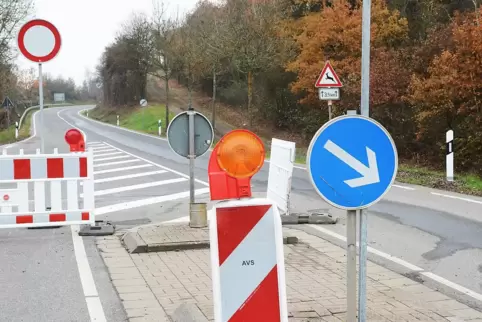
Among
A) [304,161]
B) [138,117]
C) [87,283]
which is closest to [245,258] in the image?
[87,283]

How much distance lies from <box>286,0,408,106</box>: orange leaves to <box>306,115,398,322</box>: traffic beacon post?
2265 cm

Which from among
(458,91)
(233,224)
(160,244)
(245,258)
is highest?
(458,91)

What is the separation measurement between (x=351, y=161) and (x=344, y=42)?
2619 cm

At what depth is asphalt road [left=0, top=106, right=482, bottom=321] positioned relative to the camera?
269 inches

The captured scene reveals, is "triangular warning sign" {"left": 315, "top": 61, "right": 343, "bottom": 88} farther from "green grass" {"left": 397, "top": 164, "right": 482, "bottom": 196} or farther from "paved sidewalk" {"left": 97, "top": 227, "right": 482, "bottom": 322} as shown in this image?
"paved sidewalk" {"left": 97, "top": 227, "right": 482, "bottom": 322}

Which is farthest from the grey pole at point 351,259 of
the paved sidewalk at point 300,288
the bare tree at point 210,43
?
the bare tree at point 210,43

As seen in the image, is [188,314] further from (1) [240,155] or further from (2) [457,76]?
(2) [457,76]

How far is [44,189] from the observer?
8273mm

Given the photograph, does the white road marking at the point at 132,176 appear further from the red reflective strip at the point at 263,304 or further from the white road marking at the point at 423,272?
the red reflective strip at the point at 263,304

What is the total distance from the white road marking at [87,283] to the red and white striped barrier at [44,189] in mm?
425

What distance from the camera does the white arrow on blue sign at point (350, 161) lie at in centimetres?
363

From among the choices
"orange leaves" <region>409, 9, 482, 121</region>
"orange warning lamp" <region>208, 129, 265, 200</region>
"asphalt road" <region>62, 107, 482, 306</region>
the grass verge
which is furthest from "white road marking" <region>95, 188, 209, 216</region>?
"orange leaves" <region>409, 9, 482, 121</region>

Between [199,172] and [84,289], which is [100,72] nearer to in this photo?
[199,172]

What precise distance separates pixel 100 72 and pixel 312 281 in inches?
2846
